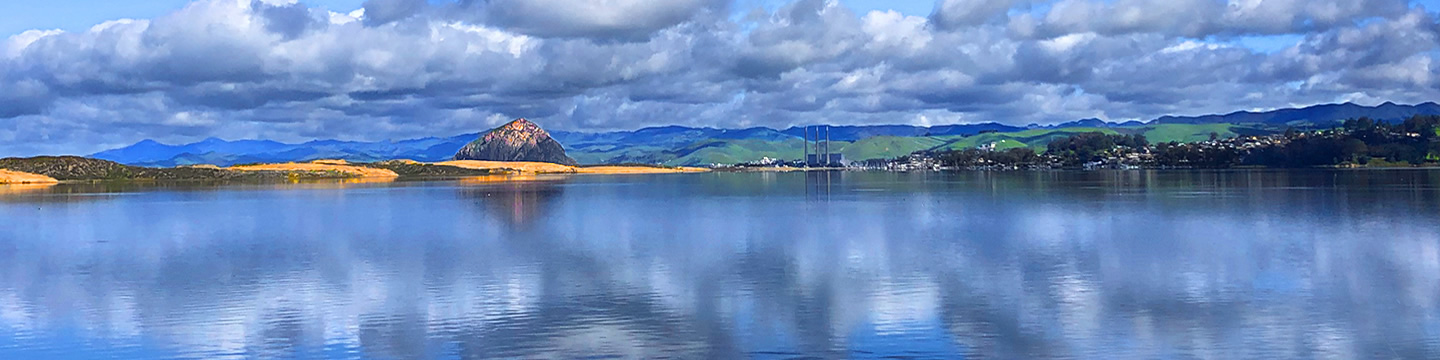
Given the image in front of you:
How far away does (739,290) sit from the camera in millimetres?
32188

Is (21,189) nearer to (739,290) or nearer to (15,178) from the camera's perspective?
(15,178)

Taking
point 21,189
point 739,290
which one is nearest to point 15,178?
point 21,189

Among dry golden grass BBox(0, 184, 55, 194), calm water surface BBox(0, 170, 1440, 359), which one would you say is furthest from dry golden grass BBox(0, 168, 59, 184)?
calm water surface BBox(0, 170, 1440, 359)

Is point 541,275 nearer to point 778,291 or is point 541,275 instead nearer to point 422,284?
point 422,284

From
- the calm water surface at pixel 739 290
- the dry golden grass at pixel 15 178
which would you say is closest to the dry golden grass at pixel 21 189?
the dry golden grass at pixel 15 178

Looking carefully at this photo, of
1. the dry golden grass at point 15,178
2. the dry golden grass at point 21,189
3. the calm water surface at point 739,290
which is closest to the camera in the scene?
the calm water surface at point 739,290

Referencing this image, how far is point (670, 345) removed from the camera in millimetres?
23172

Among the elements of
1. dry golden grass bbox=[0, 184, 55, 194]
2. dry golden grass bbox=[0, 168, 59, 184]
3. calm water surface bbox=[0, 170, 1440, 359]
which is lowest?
calm water surface bbox=[0, 170, 1440, 359]

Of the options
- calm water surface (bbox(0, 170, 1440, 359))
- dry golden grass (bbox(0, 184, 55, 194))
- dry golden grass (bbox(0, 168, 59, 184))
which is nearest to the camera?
calm water surface (bbox(0, 170, 1440, 359))

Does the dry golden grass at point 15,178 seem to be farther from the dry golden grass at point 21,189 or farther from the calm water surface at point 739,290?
the calm water surface at point 739,290

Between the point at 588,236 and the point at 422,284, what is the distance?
68.4ft

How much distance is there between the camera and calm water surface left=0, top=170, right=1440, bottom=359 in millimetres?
23266

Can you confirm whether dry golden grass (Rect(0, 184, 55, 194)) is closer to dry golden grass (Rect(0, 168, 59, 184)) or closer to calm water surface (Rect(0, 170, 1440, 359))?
dry golden grass (Rect(0, 168, 59, 184))

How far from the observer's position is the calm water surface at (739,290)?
76.3 ft
